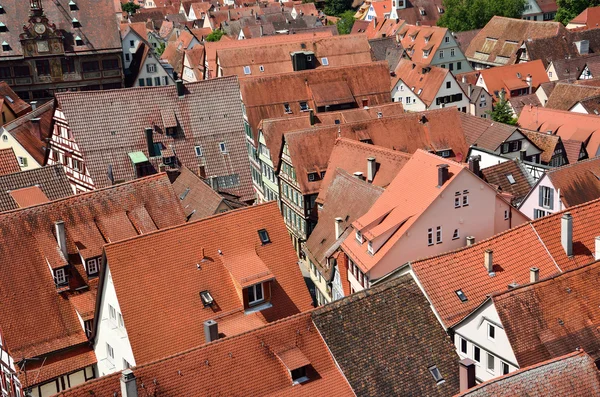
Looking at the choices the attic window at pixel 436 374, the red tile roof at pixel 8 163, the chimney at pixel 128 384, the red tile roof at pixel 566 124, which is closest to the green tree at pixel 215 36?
the red tile roof at pixel 566 124

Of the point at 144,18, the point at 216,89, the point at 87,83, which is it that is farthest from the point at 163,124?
the point at 144,18

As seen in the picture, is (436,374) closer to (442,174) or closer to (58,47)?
(442,174)

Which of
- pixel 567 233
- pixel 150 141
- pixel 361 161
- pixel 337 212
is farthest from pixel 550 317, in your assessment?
pixel 150 141

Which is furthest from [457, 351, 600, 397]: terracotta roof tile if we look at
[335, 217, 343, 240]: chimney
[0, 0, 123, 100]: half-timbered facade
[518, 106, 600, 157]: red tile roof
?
[0, 0, 123, 100]: half-timbered facade

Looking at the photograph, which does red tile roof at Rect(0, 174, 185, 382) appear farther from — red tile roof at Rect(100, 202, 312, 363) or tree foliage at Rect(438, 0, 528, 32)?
tree foliage at Rect(438, 0, 528, 32)

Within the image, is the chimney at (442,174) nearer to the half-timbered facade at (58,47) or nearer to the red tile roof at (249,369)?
the red tile roof at (249,369)

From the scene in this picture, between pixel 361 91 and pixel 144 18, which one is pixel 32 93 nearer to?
pixel 361 91
